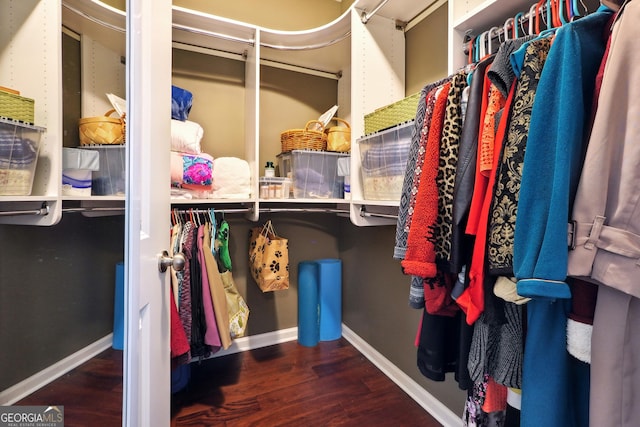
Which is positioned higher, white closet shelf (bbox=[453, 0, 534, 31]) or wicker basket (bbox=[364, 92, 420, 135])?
white closet shelf (bbox=[453, 0, 534, 31])

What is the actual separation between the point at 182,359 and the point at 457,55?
1788 millimetres

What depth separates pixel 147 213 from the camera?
0.76 metres

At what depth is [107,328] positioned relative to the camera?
575mm

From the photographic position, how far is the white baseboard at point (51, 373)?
14.4 inches

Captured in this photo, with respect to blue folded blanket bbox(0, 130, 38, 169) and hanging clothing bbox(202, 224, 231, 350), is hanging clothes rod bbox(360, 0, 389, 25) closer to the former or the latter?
hanging clothing bbox(202, 224, 231, 350)

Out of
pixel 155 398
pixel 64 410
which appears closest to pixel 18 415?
pixel 64 410

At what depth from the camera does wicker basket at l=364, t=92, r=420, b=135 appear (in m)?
1.20

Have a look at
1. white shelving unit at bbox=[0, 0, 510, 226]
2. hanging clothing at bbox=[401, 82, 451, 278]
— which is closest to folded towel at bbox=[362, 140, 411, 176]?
white shelving unit at bbox=[0, 0, 510, 226]

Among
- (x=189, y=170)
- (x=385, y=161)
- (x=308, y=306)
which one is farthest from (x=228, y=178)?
(x=308, y=306)

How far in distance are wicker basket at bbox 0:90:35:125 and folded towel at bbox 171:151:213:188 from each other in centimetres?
120

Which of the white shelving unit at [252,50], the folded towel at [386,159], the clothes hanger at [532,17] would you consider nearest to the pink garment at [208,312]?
the white shelving unit at [252,50]

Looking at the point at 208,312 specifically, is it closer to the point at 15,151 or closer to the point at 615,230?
the point at 15,151

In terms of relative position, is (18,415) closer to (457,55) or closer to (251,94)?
(457,55)

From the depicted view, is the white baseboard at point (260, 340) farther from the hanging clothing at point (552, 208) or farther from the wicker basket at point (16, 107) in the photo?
the wicker basket at point (16, 107)
